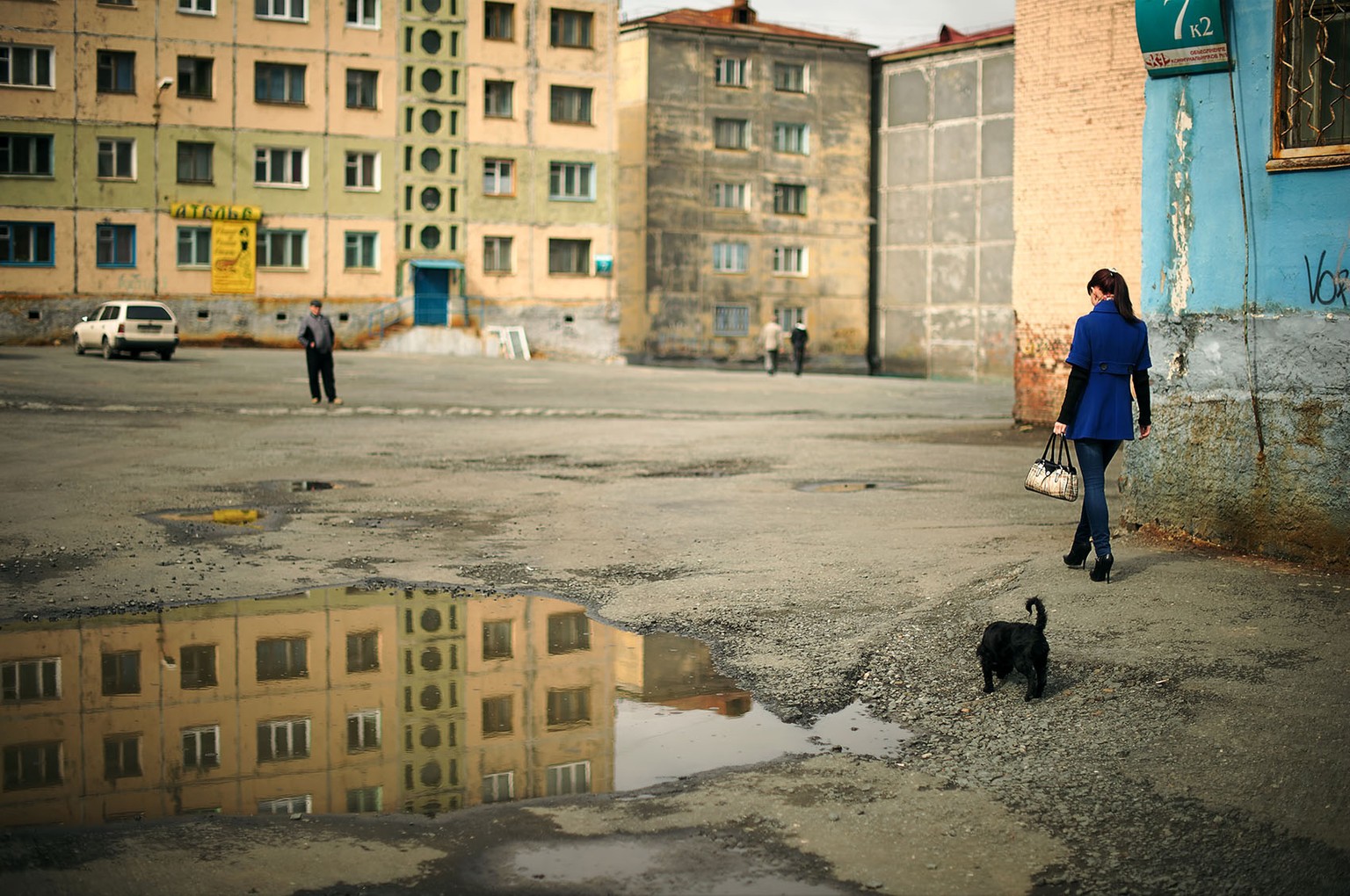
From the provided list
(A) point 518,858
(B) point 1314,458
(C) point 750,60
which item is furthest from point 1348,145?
(C) point 750,60

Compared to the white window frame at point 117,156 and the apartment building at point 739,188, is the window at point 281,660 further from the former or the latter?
the apartment building at point 739,188

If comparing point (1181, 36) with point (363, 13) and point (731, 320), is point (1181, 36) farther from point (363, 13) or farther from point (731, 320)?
point (731, 320)

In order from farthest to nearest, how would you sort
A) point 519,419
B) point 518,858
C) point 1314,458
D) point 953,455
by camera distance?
point 519,419 → point 953,455 → point 1314,458 → point 518,858

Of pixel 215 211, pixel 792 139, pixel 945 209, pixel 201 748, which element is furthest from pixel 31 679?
pixel 792 139

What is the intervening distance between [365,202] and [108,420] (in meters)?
30.8

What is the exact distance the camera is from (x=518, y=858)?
4.43 meters

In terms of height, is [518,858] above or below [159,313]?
below

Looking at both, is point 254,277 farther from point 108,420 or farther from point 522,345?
point 108,420

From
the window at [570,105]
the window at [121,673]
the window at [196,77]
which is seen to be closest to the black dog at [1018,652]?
the window at [121,673]

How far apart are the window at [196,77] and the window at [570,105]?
11993 mm

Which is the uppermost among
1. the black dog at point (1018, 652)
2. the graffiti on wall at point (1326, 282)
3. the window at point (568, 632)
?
the graffiti on wall at point (1326, 282)

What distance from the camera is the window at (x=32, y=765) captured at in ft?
16.8

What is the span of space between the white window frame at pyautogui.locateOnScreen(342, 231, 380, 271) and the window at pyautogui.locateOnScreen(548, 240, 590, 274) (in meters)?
6.52

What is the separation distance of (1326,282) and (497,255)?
45.0m
